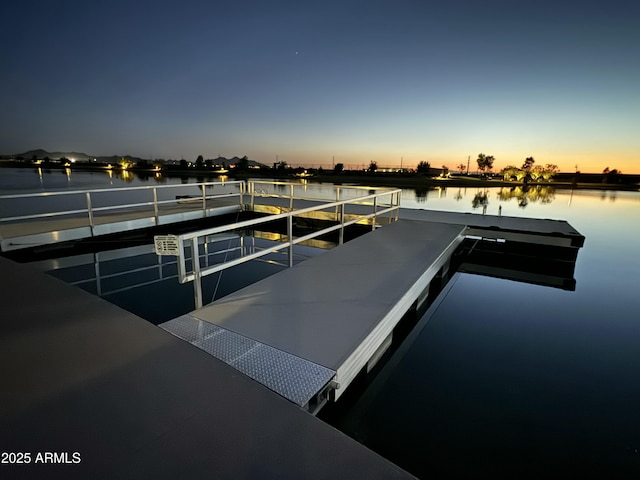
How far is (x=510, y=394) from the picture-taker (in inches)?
87.0

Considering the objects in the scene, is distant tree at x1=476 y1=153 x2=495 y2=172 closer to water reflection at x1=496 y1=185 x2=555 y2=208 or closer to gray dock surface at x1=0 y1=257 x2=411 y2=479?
water reflection at x1=496 y1=185 x2=555 y2=208

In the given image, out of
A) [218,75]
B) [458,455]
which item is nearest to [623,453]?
[458,455]

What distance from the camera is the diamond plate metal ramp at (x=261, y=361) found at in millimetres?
1457

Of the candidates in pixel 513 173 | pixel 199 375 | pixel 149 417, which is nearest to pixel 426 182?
pixel 513 173

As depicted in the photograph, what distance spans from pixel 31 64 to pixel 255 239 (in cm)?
2613

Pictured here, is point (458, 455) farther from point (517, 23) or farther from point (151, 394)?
point (517, 23)

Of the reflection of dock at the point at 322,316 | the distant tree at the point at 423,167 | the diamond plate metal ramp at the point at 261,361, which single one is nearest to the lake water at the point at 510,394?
the reflection of dock at the point at 322,316

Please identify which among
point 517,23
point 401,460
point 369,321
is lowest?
point 401,460

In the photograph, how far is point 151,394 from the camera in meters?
1.30

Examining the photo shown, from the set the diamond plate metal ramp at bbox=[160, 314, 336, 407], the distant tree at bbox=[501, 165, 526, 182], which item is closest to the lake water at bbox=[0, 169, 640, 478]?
the diamond plate metal ramp at bbox=[160, 314, 336, 407]

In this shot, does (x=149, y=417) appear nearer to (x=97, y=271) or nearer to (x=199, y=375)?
(x=199, y=375)

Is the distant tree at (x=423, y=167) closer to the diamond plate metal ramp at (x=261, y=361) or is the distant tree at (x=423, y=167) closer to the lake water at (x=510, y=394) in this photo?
the lake water at (x=510, y=394)

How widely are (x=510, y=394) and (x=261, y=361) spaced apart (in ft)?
6.32

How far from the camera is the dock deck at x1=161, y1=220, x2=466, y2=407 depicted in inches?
63.8
